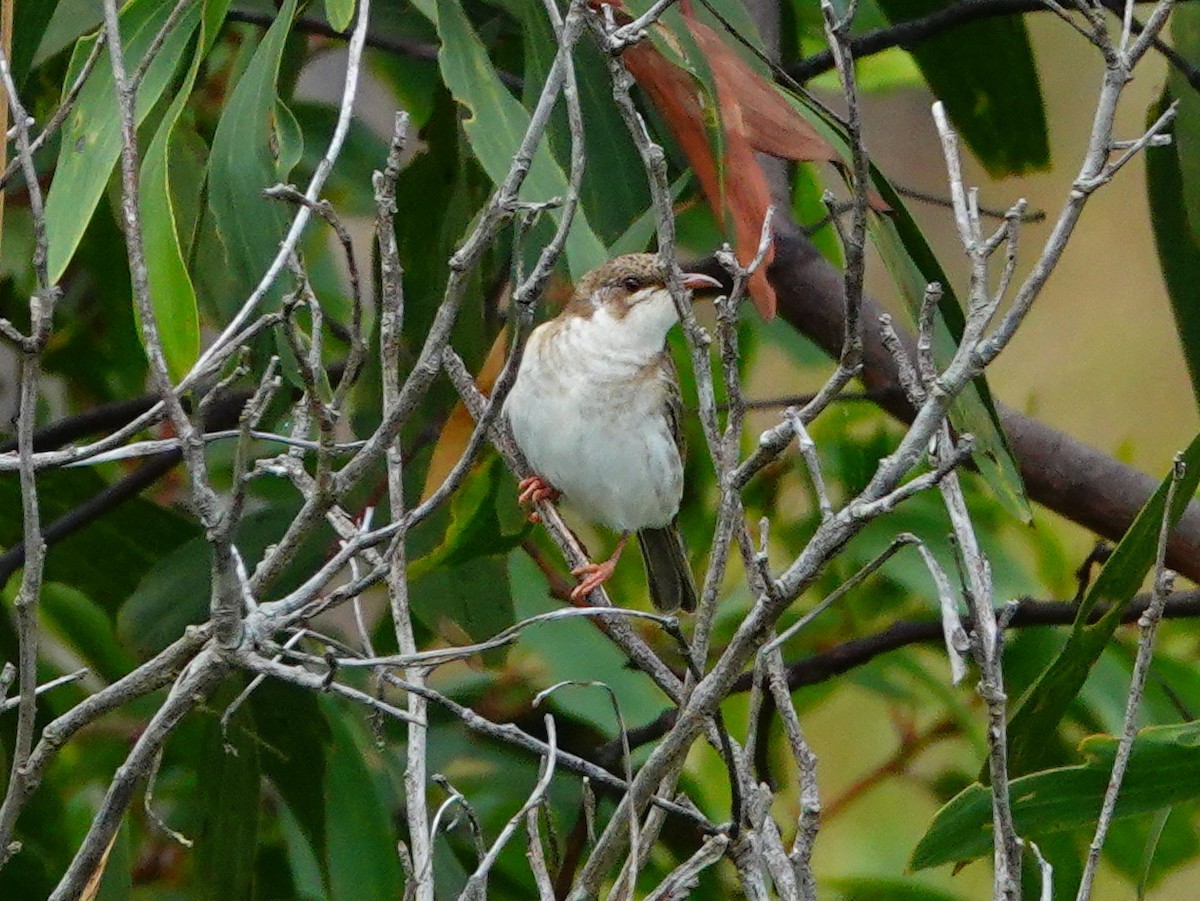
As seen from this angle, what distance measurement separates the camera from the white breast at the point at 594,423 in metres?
3.14

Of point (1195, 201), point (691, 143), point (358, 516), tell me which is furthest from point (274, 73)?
point (1195, 201)

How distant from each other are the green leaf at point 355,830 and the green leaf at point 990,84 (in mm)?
1738

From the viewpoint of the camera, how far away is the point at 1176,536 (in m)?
2.81

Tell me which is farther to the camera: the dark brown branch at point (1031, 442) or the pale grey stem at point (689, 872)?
the dark brown branch at point (1031, 442)

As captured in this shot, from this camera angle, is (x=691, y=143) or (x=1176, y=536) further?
(x=1176, y=536)

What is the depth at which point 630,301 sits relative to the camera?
321 centimetres

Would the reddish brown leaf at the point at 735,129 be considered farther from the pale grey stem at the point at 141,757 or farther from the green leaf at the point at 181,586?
the green leaf at the point at 181,586

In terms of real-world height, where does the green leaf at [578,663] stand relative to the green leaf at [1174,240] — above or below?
below

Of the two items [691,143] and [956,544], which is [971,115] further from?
[956,544]

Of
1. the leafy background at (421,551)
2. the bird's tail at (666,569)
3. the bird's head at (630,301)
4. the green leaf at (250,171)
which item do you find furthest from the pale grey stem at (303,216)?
the bird's tail at (666,569)

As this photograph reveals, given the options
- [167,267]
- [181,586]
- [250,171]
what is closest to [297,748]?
[181,586]

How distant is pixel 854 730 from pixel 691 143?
3866 mm

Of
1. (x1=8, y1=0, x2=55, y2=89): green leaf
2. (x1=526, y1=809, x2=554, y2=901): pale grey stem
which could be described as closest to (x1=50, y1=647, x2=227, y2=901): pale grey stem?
(x1=526, y1=809, x2=554, y2=901): pale grey stem

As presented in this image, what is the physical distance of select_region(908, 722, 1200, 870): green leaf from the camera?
6.61ft
